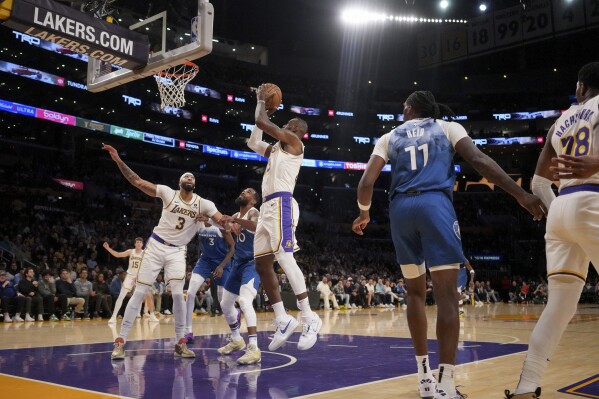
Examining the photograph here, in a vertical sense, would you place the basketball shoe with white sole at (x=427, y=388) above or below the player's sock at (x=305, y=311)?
below

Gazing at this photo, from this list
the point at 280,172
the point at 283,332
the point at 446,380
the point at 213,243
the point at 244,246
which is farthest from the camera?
the point at 213,243

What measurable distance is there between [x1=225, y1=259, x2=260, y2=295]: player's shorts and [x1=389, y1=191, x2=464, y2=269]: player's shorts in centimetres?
356

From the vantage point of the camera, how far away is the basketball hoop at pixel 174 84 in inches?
407

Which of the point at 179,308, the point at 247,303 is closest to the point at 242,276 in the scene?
the point at 247,303

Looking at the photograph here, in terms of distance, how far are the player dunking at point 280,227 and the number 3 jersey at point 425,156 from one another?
1.70 m

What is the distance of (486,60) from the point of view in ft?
151

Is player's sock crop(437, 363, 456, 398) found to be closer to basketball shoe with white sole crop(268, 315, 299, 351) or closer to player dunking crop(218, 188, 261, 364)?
basketball shoe with white sole crop(268, 315, 299, 351)

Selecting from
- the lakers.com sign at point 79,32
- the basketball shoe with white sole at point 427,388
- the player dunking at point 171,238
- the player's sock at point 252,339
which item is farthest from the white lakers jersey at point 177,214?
the basketball shoe with white sole at point 427,388

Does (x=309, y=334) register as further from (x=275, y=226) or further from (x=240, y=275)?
(x=240, y=275)

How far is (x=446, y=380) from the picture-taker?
3.60 m

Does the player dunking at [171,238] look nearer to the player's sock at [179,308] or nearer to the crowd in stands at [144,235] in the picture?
the player's sock at [179,308]

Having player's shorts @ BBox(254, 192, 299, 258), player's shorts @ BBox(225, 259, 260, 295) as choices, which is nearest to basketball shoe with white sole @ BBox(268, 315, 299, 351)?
player's shorts @ BBox(254, 192, 299, 258)

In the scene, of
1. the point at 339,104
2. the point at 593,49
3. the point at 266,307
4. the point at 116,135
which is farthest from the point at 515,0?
the point at 116,135

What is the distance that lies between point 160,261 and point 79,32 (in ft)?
11.0
